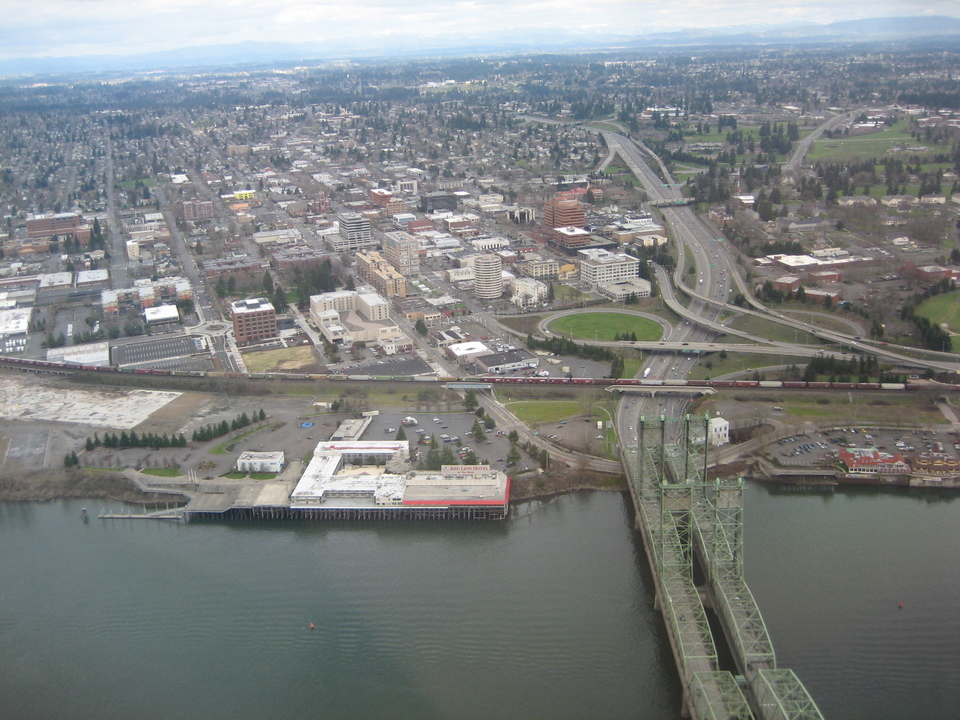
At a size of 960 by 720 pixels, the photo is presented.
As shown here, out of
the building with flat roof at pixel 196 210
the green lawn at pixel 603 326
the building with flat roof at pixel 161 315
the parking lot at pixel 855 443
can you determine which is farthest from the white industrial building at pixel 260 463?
the building with flat roof at pixel 196 210

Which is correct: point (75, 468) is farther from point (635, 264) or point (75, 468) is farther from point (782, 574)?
point (635, 264)

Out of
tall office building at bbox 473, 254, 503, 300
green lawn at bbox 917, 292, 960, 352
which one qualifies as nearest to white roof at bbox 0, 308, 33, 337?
tall office building at bbox 473, 254, 503, 300

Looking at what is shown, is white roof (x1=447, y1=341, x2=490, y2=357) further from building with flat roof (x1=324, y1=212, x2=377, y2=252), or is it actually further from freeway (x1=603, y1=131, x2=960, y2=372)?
building with flat roof (x1=324, y1=212, x2=377, y2=252)

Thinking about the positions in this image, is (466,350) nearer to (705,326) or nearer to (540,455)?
(540,455)

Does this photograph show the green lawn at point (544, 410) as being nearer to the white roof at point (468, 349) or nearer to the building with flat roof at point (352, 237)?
the white roof at point (468, 349)

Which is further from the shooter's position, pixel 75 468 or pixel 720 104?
pixel 720 104

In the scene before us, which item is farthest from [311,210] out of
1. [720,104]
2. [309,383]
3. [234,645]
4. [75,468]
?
[720,104]
